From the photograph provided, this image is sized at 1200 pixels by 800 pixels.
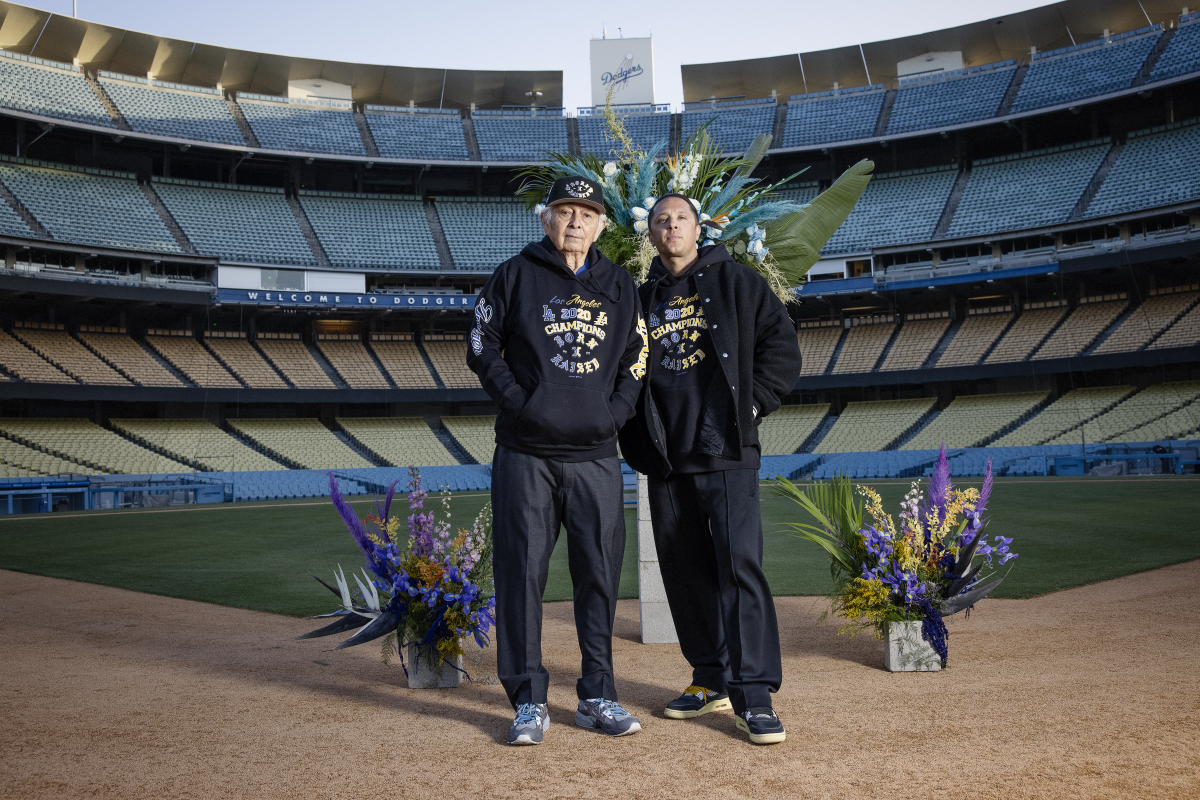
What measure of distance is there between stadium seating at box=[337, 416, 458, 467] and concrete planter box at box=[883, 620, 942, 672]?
3057cm

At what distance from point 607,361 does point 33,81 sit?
41.8 metres

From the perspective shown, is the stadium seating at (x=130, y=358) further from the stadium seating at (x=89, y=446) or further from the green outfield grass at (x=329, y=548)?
the green outfield grass at (x=329, y=548)

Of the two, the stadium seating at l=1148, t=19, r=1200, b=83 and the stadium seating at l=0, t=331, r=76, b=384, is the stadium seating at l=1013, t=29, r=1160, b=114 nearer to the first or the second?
the stadium seating at l=1148, t=19, r=1200, b=83

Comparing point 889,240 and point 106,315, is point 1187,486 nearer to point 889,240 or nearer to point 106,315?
point 889,240

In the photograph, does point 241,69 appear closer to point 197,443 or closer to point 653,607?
point 197,443

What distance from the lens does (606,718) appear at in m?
3.69

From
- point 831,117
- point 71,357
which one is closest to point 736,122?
point 831,117

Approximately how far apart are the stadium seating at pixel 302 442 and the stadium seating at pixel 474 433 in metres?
4.72

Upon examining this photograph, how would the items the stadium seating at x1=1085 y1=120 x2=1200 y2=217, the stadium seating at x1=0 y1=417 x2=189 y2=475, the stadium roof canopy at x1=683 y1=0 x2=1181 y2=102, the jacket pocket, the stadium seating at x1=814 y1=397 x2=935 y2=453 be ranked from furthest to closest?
the stadium roof canopy at x1=683 y1=0 x2=1181 y2=102 → the stadium seating at x1=814 y1=397 x2=935 y2=453 → the stadium seating at x1=1085 y1=120 x2=1200 y2=217 → the stadium seating at x1=0 y1=417 x2=189 y2=475 → the jacket pocket

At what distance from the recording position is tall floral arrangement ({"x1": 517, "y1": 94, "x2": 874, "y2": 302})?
223 inches

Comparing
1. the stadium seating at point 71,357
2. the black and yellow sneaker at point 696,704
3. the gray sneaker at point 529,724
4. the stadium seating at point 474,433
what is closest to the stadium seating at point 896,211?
the stadium seating at point 474,433

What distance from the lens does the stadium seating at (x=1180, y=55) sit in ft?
111

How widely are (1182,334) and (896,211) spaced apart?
13555 mm

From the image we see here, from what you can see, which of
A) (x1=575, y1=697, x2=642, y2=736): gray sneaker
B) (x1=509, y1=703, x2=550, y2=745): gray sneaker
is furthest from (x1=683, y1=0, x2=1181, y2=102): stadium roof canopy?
(x1=509, y1=703, x2=550, y2=745): gray sneaker
